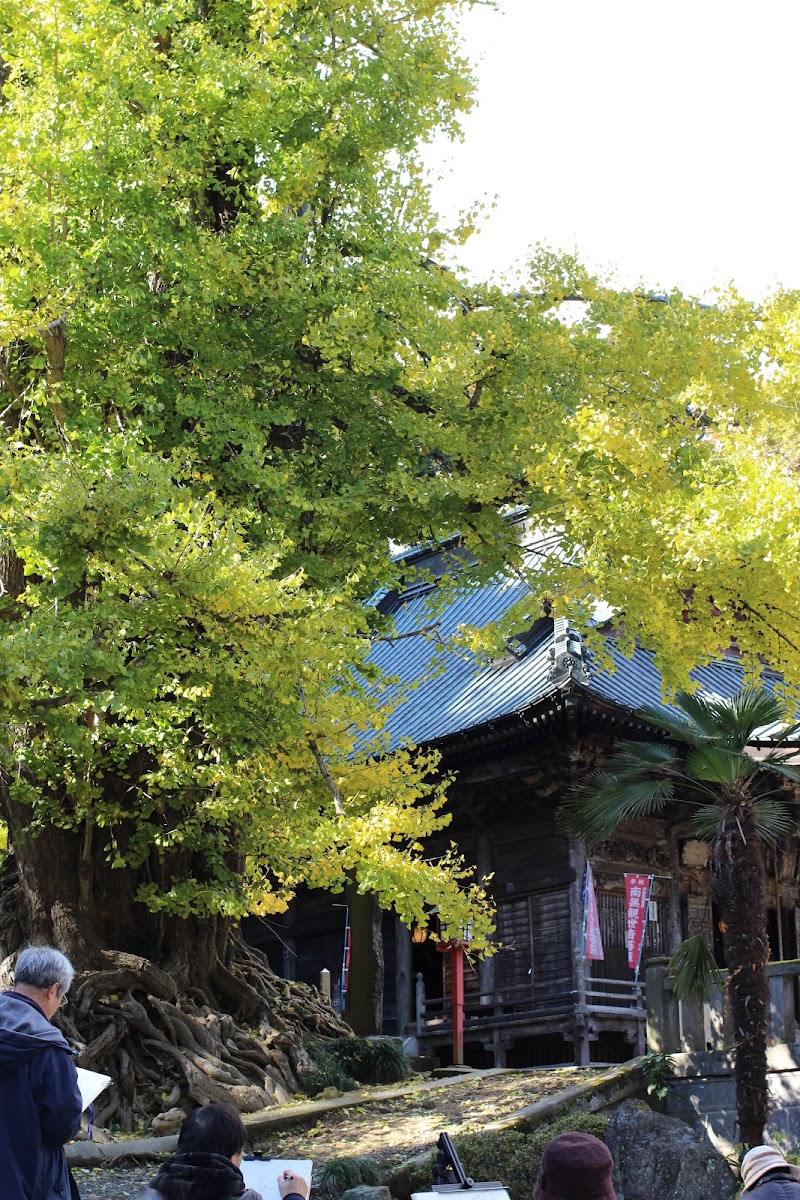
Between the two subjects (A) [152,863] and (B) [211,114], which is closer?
(B) [211,114]

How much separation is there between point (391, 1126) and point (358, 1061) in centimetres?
254

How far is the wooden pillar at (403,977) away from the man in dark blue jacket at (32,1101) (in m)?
16.2

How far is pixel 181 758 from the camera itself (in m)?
11.4

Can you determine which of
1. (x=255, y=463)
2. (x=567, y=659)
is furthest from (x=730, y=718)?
(x=567, y=659)

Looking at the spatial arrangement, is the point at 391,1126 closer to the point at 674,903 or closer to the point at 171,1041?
the point at 171,1041

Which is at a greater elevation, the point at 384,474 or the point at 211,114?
the point at 211,114

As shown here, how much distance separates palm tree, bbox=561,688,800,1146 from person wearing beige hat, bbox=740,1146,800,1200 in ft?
22.2

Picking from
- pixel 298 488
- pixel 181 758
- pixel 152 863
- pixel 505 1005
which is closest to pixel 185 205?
pixel 298 488

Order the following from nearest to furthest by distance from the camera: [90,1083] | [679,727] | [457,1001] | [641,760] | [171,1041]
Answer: [90,1083] → [679,727] → [641,760] → [171,1041] → [457,1001]

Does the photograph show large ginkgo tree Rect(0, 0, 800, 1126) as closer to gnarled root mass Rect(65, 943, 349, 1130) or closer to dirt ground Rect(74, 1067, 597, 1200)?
gnarled root mass Rect(65, 943, 349, 1130)

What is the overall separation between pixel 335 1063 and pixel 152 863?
3282mm

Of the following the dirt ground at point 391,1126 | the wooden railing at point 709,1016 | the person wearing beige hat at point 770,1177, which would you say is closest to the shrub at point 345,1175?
the dirt ground at point 391,1126

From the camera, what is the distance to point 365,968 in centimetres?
1981

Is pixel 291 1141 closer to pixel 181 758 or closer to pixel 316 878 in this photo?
pixel 316 878
